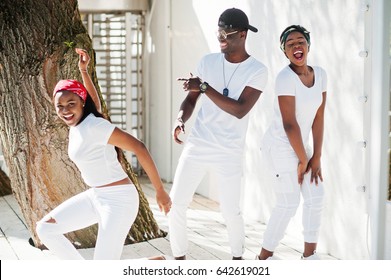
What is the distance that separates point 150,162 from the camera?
377cm

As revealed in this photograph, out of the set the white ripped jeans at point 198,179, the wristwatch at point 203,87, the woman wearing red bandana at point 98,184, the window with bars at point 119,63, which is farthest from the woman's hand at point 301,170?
the window with bars at point 119,63

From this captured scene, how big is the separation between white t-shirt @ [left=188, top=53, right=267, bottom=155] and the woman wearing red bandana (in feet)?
2.03

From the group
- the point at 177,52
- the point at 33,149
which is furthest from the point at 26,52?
the point at 177,52

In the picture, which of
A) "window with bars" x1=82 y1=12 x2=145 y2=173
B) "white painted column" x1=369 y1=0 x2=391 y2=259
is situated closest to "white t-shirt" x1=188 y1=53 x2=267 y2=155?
"white painted column" x1=369 y1=0 x2=391 y2=259

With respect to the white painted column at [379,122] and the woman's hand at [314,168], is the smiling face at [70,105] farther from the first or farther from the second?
the white painted column at [379,122]

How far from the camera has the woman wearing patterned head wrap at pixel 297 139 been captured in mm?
4266

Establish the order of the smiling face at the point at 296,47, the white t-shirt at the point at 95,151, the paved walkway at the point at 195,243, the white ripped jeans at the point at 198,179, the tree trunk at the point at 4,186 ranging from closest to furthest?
the white t-shirt at the point at 95,151, the smiling face at the point at 296,47, the white ripped jeans at the point at 198,179, the paved walkway at the point at 195,243, the tree trunk at the point at 4,186

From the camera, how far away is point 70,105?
3.82 m

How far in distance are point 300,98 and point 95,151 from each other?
1149 mm

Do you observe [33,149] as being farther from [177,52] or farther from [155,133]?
[155,133]

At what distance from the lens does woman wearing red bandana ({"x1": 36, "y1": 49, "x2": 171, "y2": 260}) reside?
3773 millimetres

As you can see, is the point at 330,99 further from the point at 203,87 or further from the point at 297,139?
the point at 203,87

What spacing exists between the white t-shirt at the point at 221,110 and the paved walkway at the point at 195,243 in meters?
0.97

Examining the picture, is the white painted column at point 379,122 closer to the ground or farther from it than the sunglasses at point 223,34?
closer to the ground
